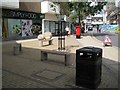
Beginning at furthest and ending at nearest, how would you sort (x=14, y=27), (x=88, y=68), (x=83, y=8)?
(x=83, y=8) → (x=14, y=27) → (x=88, y=68)

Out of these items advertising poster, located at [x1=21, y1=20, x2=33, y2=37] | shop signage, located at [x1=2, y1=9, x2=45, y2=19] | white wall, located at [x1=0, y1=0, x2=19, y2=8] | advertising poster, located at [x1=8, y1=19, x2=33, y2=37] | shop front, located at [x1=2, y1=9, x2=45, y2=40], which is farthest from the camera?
advertising poster, located at [x1=21, y1=20, x2=33, y2=37]

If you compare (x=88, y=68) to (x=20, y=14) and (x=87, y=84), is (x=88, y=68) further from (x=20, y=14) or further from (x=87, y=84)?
(x=20, y=14)

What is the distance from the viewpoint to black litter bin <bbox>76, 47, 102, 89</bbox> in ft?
16.0

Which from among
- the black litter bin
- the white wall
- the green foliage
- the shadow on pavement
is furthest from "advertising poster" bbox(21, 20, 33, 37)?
the black litter bin

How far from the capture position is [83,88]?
503cm

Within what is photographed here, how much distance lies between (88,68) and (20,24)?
2079 cm

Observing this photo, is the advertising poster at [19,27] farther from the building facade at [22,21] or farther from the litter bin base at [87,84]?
the litter bin base at [87,84]

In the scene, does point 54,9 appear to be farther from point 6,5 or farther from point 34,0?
point 6,5

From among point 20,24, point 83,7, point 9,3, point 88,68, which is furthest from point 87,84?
point 83,7

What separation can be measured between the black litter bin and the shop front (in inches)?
706

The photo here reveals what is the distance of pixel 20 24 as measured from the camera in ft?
80.2

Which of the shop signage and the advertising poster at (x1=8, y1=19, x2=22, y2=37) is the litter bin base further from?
the advertising poster at (x1=8, y1=19, x2=22, y2=37)

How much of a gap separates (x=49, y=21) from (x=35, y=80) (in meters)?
26.1

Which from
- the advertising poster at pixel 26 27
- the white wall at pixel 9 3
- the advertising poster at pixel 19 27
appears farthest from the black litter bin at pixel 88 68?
the advertising poster at pixel 26 27
